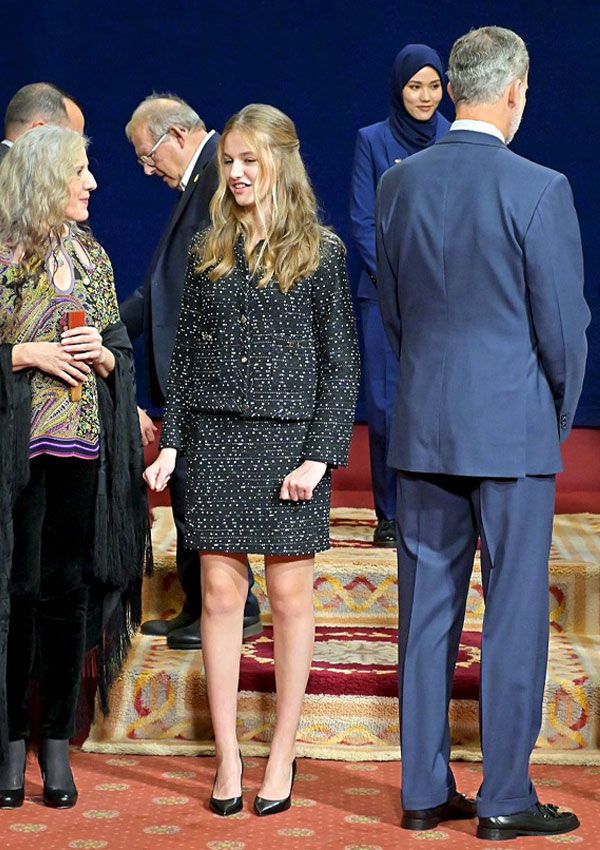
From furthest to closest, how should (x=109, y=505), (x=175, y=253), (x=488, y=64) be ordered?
(x=175, y=253), (x=109, y=505), (x=488, y=64)

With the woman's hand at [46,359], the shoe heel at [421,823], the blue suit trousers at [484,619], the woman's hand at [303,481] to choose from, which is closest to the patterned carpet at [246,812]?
the shoe heel at [421,823]

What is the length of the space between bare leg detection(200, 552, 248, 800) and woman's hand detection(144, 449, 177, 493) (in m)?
0.21

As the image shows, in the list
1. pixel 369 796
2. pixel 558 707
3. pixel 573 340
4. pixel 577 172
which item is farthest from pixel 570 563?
pixel 577 172

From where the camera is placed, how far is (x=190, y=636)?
13.0 feet

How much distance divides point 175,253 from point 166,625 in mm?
1071

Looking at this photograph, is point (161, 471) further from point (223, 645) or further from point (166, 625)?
point (166, 625)

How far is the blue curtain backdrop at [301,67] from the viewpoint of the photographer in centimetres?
577

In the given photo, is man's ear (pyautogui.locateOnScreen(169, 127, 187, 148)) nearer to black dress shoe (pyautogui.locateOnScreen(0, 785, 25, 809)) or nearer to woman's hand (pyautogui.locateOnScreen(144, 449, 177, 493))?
woman's hand (pyautogui.locateOnScreen(144, 449, 177, 493))

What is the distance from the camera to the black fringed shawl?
3.13 meters

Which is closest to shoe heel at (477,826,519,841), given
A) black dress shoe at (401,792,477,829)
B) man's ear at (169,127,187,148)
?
black dress shoe at (401,792,477,829)

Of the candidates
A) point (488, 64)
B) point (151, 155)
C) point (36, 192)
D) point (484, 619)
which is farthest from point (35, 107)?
point (484, 619)

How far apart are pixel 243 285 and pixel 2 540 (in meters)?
0.77

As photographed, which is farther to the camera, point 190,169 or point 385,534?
point 385,534

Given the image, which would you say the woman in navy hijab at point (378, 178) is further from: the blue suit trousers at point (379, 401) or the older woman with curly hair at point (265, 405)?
the older woman with curly hair at point (265, 405)
